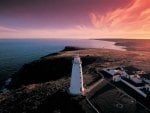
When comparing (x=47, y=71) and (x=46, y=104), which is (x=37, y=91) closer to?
(x=46, y=104)

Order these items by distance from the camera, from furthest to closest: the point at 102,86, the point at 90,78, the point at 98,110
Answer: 1. the point at 90,78
2. the point at 102,86
3. the point at 98,110

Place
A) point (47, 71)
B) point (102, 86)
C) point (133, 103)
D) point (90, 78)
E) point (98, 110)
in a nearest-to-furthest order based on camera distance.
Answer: point (98, 110) < point (133, 103) < point (102, 86) < point (90, 78) < point (47, 71)

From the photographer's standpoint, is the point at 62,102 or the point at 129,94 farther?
the point at 129,94

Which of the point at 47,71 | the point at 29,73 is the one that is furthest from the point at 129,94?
the point at 29,73

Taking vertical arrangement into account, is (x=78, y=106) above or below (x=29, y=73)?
above

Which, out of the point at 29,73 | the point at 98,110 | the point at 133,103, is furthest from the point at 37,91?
the point at 29,73

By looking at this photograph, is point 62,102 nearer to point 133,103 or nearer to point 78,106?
point 78,106

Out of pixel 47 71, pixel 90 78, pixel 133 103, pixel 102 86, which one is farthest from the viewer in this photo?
pixel 47 71

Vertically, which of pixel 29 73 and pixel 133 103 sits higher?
pixel 133 103

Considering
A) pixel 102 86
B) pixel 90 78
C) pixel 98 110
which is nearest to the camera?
pixel 98 110
